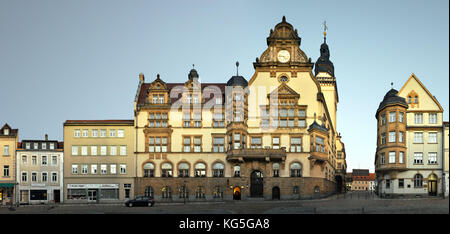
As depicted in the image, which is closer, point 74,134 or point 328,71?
point 74,134

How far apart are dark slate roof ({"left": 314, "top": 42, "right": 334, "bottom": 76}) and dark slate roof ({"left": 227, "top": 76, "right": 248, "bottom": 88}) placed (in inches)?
1859

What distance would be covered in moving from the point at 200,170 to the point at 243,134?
26.9ft

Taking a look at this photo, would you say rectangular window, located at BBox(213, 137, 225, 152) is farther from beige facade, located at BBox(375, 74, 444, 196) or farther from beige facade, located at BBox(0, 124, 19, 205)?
beige facade, located at BBox(0, 124, 19, 205)

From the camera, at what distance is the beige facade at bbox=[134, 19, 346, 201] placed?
70.6m

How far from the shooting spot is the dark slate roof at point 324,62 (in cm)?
11594

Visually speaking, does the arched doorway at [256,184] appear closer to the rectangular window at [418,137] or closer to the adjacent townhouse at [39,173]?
the rectangular window at [418,137]

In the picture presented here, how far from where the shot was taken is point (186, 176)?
7281cm

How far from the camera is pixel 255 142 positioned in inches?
2795

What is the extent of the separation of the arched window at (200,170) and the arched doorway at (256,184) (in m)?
6.83

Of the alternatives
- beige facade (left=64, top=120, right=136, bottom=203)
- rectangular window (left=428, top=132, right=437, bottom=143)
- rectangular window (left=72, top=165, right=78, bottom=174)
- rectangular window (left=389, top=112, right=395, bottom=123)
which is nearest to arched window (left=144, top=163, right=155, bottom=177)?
beige facade (left=64, top=120, right=136, bottom=203)

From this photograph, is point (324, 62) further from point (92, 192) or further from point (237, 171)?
point (92, 192)
